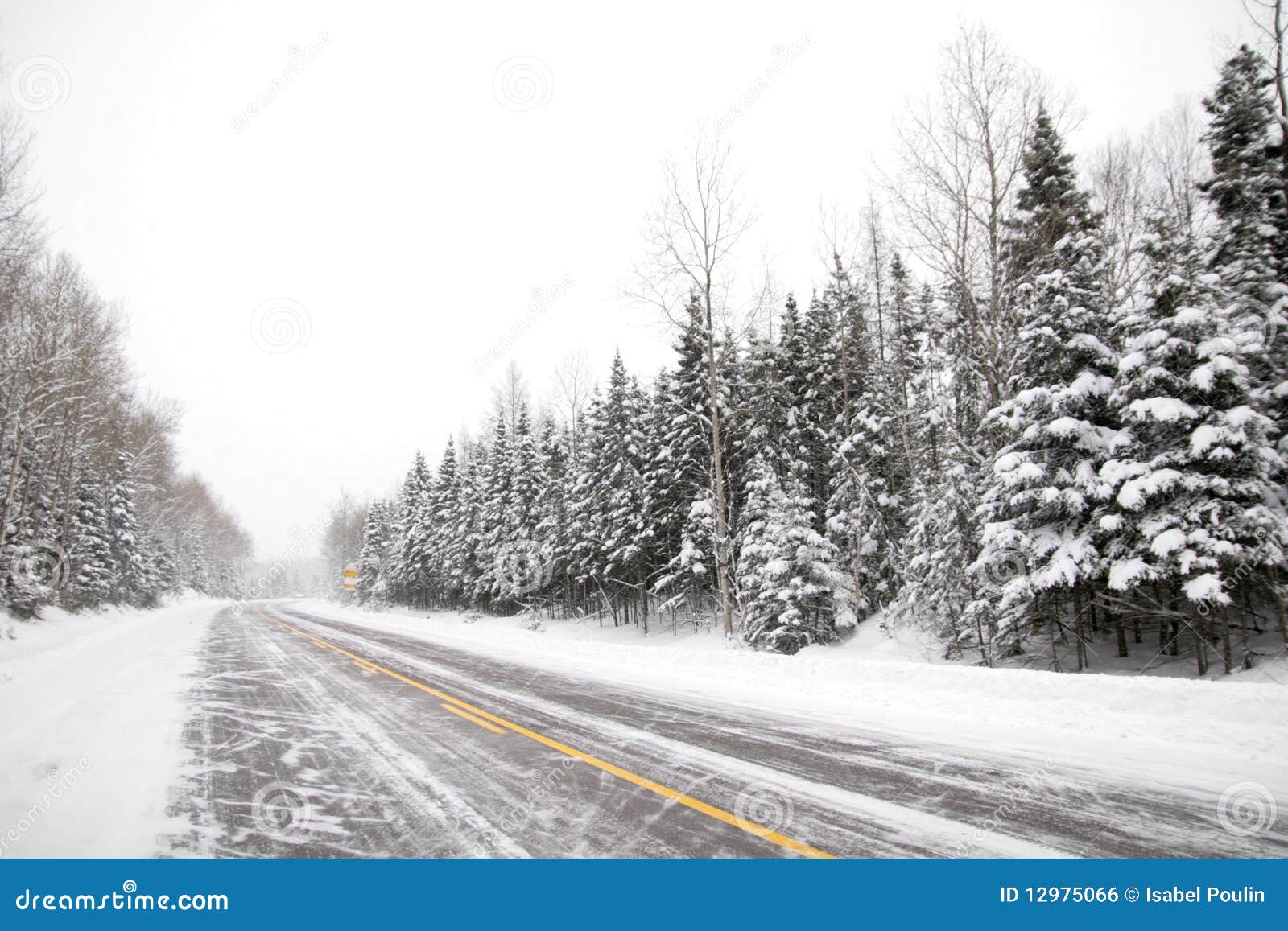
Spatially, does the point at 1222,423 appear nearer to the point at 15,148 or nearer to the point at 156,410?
the point at 15,148

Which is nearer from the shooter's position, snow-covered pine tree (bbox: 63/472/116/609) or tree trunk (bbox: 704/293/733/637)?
tree trunk (bbox: 704/293/733/637)

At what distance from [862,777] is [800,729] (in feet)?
6.52

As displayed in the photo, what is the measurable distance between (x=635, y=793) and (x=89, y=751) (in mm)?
5920

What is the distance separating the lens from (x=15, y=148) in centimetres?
1572

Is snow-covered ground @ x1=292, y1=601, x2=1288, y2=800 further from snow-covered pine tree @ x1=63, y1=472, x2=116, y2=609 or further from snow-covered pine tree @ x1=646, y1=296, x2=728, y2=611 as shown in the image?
snow-covered pine tree @ x1=63, y1=472, x2=116, y2=609

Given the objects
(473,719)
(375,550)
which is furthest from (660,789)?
(375,550)

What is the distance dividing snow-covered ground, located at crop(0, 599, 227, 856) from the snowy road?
14.8 inches

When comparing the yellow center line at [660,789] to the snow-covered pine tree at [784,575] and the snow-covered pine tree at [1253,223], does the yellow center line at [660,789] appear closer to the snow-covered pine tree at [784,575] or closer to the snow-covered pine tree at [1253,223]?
the snow-covered pine tree at [784,575]

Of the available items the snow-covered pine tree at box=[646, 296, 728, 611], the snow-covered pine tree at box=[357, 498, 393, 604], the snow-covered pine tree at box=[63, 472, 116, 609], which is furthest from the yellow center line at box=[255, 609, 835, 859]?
the snow-covered pine tree at box=[357, 498, 393, 604]

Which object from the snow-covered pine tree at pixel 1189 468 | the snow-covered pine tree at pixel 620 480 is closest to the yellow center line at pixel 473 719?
the snow-covered pine tree at pixel 1189 468

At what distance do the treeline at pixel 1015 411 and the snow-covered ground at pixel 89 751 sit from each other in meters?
13.1

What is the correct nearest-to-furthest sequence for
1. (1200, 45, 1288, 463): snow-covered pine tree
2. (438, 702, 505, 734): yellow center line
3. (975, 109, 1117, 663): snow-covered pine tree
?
(438, 702, 505, 734): yellow center line, (1200, 45, 1288, 463): snow-covered pine tree, (975, 109, 1117, 663): snow-covered pine tree

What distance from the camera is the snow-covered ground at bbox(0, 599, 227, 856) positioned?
4.05m

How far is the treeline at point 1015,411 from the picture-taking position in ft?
35.2
